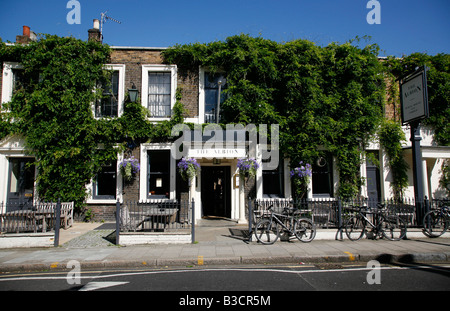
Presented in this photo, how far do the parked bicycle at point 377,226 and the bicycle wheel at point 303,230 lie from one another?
3.51 ft

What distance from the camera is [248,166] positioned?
423 inches

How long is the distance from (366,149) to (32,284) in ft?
43.3

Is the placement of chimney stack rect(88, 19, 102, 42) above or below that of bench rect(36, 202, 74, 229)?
above

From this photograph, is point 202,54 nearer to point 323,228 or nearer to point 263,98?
point 263,98

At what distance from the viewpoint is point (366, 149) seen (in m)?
12.5

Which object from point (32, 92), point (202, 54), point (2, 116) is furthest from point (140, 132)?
point (2, 116)

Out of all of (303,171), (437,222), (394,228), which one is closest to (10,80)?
(303,171)

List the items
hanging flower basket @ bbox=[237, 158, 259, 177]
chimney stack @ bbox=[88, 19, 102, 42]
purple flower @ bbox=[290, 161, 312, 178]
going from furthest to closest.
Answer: chimney stack @ bbox=[88, 19, 102, 42], purple flower @ bbox=[290, 161, 312, 178], hanging flower basket @ bbox=[237, 158, 259, 177]

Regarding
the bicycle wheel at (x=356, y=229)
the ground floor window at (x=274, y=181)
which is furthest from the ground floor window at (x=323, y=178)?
the bicycle wheel at (x=356, y=229)

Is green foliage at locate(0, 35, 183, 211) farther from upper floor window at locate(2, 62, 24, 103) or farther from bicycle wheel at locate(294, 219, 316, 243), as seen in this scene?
bicycle wheel at locate(294, 219, 316, 243)

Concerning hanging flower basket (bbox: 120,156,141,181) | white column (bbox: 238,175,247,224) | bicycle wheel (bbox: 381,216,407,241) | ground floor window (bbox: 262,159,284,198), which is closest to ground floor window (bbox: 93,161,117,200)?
hanging flower basket (bbox: 120,156,141,181)

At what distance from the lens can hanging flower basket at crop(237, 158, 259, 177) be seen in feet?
35.3

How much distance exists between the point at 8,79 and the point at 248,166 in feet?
38.2

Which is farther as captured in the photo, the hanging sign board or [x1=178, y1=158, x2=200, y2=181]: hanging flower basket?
[x1=178, y1=158, x2=200, y2=181]: hanging flower basket
